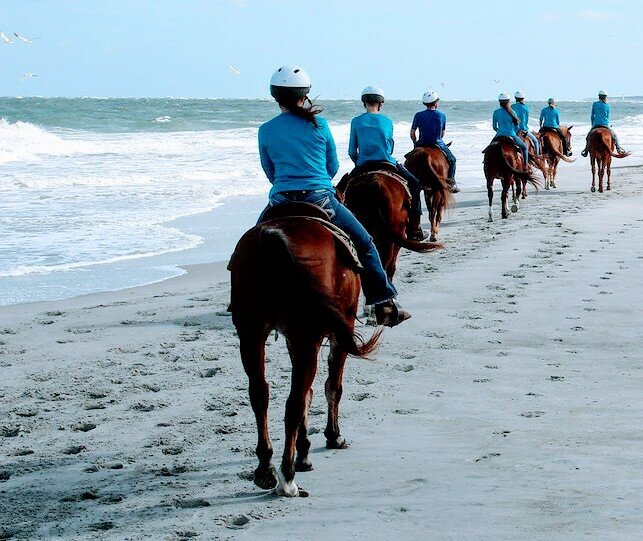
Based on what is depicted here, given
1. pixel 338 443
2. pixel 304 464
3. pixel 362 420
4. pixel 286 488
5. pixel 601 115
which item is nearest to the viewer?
pixel 286 488

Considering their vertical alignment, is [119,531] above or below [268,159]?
below

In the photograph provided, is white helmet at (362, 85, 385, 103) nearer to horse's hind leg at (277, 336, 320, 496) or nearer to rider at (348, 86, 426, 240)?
rider at (348, 86, 426, 240)

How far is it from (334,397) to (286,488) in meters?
0.98

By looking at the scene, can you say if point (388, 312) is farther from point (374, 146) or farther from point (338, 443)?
point (374, 146)

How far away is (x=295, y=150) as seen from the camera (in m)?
5.15

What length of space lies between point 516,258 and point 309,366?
7.87 metres

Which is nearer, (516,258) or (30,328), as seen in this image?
(30,328)

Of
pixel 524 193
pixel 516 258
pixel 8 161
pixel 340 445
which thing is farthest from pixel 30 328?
pixel 8 161

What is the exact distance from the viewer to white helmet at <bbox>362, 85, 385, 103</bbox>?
859 centimetres

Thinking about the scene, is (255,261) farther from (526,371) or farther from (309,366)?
(526,371)

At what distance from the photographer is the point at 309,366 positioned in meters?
4.64

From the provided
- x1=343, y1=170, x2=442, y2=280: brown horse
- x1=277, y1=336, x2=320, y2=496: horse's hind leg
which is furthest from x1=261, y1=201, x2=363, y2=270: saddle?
x1=343, y1=170, x2=442, y2=280: brown horse

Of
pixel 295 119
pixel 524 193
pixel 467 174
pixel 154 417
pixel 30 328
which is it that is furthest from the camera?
pixel 467 174

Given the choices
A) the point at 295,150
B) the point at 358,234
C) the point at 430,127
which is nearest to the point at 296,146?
the point at 295,150
